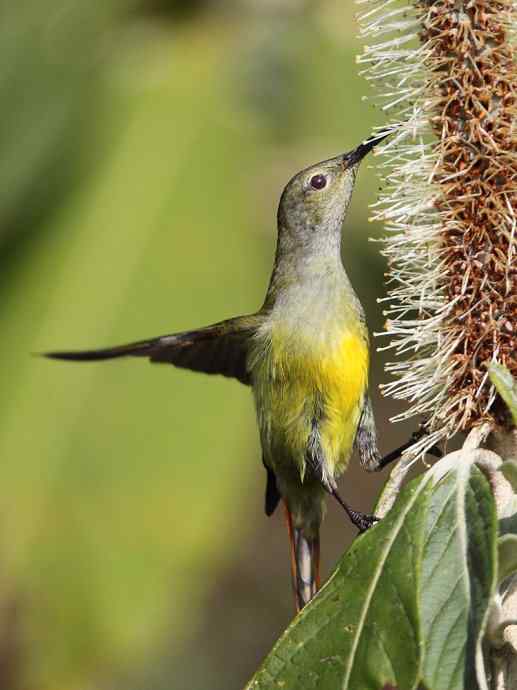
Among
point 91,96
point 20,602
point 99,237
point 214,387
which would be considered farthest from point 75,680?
point 91,96

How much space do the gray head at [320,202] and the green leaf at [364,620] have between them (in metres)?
1.71

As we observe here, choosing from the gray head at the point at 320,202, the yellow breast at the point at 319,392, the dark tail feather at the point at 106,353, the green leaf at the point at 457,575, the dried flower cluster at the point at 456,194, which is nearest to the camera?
the green leaf at the point at 457,575

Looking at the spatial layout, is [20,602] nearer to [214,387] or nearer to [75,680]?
[75,680]

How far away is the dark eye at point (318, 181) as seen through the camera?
398 cm

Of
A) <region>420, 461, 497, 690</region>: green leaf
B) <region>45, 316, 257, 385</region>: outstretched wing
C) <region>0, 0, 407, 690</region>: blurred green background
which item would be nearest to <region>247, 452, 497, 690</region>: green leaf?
<region>420, 461, 497, 690</region>: green leaf

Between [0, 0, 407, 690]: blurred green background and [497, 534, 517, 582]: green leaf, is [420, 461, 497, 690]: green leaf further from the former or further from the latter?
[0, 0, 407, 690]: blurred green background

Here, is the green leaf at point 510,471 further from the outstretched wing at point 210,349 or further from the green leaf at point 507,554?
the outstretched wing at point 210,349

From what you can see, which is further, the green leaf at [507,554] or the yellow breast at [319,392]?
the yellow breast at [319,392]

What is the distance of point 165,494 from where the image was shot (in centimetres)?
411

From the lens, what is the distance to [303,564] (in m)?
3.71

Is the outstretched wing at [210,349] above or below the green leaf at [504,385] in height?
above

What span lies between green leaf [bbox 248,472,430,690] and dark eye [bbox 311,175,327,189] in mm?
1743

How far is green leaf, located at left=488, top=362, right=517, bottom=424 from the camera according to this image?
2238 millimetres

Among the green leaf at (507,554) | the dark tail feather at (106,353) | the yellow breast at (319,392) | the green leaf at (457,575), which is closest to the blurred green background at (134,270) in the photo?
the yellow breast at (319,392)
